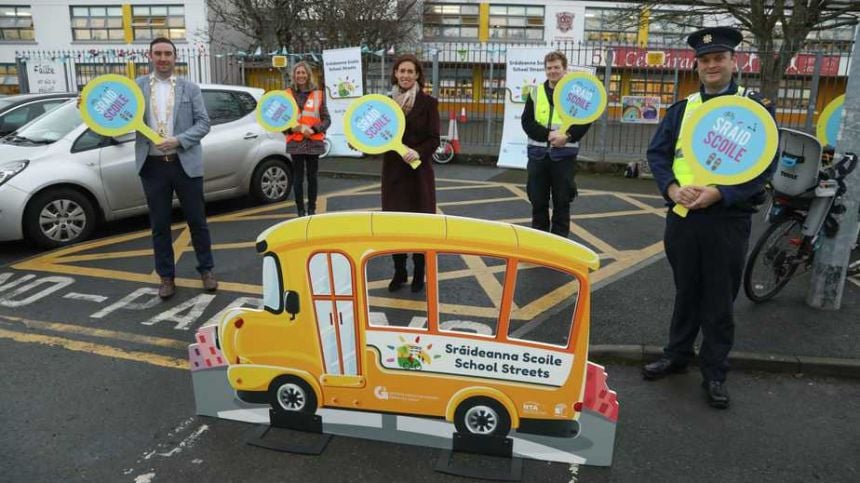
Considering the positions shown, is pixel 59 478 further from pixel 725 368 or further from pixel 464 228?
pixel 725 368

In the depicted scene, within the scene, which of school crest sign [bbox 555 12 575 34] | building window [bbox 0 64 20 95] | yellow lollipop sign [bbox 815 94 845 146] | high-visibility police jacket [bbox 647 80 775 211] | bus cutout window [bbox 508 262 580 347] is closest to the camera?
high-visibility police jacket [bbox 647 80 775 211]

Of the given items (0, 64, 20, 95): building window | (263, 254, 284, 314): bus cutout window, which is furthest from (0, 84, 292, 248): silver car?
(0, 64, 20, 95): building window

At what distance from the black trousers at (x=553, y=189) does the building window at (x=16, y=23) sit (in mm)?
43220

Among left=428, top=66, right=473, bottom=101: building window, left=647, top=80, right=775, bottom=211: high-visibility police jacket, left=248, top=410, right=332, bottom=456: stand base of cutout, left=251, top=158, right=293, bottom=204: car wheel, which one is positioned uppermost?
left=428, top=66, right=473, bottom=101: building window

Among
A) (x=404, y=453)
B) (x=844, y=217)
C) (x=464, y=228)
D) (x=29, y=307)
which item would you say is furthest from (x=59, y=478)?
(x=844, y=217)

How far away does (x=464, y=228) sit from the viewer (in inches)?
117

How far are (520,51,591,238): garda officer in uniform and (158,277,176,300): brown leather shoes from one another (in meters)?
3.38

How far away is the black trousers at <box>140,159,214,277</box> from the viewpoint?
4.98 meters

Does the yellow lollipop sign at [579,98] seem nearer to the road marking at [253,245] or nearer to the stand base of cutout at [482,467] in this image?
the road marking at [253,245]

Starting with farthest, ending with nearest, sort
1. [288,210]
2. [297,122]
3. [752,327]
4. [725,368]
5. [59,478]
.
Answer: [288,210] → [297,122] → [752,327] → [725,368] → [59,478]

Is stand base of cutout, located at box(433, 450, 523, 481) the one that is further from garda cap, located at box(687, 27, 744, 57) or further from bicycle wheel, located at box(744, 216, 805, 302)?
Result: bicycle wheel, located at box(744, 216, 805, 302)

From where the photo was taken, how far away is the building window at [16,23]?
38.4 meters

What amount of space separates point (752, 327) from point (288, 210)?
233 inches

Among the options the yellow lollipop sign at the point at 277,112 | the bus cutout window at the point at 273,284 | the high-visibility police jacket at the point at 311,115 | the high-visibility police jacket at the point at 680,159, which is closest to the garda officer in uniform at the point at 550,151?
the high-visibility police jacket at the point at 680,159
